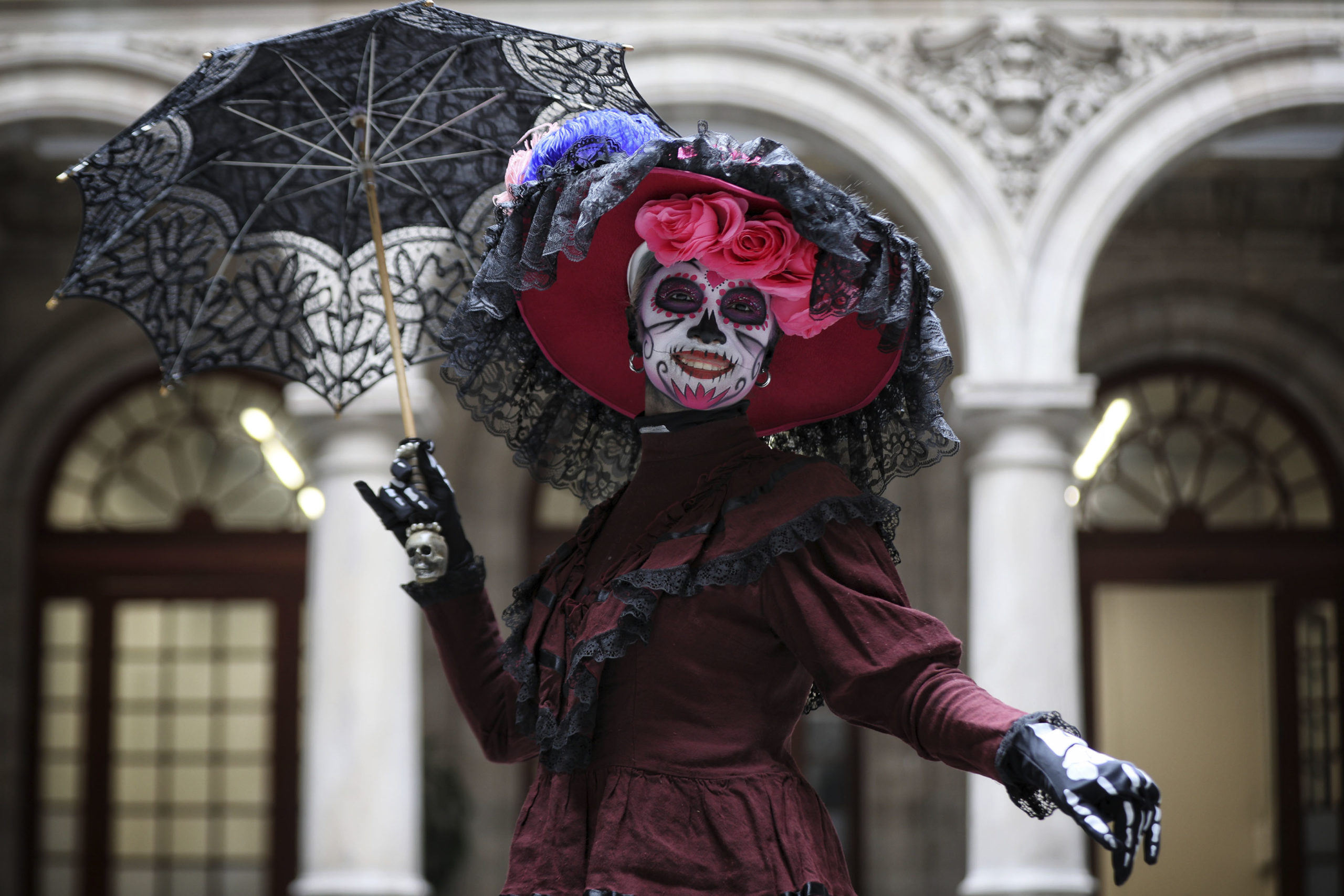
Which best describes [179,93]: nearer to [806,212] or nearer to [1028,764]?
[806,212]

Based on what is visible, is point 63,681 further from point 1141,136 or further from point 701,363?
point 701,363

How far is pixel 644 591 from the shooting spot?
77.7 inches

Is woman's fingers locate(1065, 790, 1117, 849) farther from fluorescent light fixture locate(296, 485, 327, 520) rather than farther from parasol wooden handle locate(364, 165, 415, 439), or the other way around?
fluorescent light fixture locate(296, 485, 327, 520)

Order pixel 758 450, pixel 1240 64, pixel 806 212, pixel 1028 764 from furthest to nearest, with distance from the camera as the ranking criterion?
pixel 1240 64 < pixel 758 450 < pixel 806 212 < pixel 1028 764

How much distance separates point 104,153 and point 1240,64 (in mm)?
5886

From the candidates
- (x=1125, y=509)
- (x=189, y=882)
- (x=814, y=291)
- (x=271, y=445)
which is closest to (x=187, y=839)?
(x=189, y=882)

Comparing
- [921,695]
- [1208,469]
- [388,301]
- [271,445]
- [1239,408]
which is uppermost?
[1239,408]

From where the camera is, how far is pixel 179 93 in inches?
107

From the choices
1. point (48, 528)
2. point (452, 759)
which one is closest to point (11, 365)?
point (48, 528)

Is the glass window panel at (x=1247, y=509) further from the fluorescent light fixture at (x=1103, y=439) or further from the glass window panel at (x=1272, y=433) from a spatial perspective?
the fluorescent light fixture at (x=1103, y=439)

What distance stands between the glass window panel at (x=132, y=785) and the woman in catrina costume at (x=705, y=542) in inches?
308

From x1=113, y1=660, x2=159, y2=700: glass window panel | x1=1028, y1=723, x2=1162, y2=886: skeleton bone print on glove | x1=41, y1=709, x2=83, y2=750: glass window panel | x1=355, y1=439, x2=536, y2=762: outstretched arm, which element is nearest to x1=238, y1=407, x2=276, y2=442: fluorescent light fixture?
x1=113, y1=660, x2=159, y2=700: glass window panel

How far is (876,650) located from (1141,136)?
598 centimetres

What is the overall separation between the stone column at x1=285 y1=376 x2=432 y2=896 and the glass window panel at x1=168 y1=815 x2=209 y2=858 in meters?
2.77
